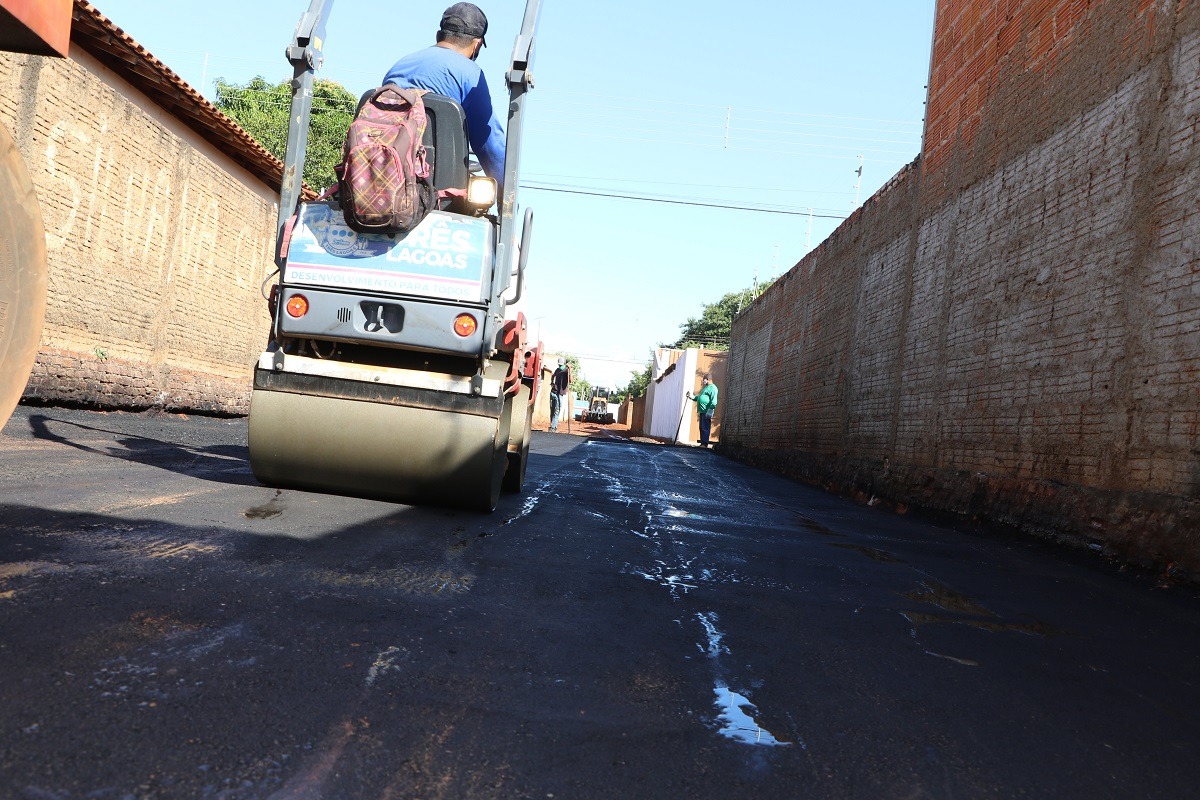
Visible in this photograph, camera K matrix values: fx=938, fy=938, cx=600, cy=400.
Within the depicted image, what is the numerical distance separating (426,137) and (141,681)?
3623mm

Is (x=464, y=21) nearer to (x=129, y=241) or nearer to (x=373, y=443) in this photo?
(x=373, y=443)

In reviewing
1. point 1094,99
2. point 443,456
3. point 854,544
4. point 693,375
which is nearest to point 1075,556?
point 854,544

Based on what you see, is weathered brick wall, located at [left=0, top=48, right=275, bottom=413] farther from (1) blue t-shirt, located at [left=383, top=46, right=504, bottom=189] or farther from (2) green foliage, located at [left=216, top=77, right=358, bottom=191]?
(2) green foliage, located at [left=216, top=77, right=358, bottom=191]

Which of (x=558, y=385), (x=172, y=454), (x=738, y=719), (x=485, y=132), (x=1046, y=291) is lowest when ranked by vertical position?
(x=738, y=719)

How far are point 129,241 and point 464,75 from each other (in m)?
8.67

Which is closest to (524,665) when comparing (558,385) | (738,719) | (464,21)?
(738,719)

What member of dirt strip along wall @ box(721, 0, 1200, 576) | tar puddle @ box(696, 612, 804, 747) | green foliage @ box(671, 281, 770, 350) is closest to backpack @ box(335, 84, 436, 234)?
tar puddle @ box(696, 612, 804, 747)

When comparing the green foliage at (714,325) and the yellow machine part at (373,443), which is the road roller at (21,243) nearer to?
the yellow machine part at (373,443)

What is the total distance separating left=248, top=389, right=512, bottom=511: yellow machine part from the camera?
500cm

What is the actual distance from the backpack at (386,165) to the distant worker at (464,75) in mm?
336

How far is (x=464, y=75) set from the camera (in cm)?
523

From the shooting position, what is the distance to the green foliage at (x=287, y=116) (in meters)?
32.1

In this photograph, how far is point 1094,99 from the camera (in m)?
7.70

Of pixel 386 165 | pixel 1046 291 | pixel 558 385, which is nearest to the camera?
pixel 386 165
